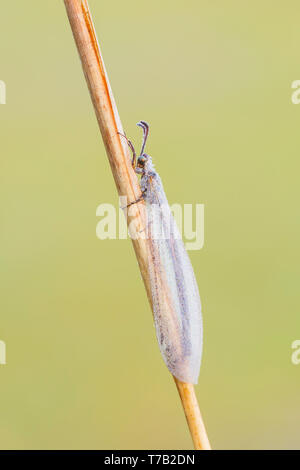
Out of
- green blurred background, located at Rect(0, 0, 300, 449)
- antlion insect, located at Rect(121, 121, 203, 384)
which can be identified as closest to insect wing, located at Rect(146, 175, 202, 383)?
antlion insect, located at Rect(121, 121, 203, 384)

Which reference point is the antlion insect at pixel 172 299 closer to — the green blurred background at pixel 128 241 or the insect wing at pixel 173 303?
the insect wing at pixel 173 303

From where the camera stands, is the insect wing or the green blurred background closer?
the insect wing

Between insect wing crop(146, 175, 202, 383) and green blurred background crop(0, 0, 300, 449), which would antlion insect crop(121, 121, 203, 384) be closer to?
insect wing crop(146, 175, 202, 383)

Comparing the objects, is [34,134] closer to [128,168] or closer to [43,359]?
[43,359]

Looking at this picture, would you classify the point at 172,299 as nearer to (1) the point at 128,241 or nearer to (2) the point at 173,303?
(2) the point at 173,303

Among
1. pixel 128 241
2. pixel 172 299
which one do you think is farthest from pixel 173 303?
pixel 128 241

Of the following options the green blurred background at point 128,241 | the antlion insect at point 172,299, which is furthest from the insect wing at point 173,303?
the green blurred background at point 128,241

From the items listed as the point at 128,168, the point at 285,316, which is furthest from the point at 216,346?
the point at 128,168
